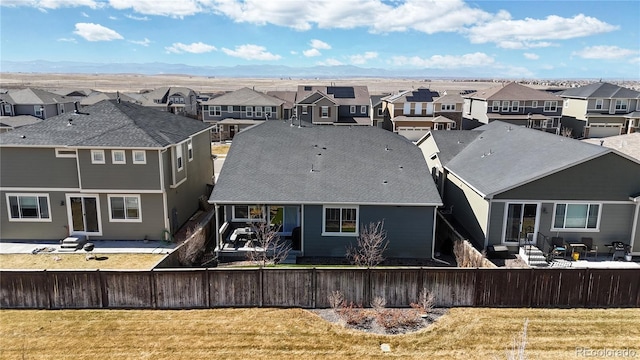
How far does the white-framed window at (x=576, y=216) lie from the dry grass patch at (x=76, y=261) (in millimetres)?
17513

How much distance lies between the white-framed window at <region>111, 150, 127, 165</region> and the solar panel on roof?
46.5 meters

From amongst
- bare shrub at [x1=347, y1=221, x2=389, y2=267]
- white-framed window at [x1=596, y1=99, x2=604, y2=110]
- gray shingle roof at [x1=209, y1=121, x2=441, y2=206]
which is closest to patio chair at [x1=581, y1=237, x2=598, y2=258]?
gray shingle roof at [x1=209, y1=121, x2=441, y2=206]

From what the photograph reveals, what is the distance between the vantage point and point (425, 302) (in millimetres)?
13281

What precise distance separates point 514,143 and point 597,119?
36.9 metres

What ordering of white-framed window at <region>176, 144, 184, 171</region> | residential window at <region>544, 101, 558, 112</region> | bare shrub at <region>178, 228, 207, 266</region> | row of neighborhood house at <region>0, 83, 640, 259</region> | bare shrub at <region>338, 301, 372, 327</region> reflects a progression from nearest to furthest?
bare shrub at <region>338, 301, 372, 327</region> < bare shrub at <region>178, 228, 207, 266</region> < row of neighborhood house at <region>0, 83, 640, 259</region> < white-framed window at <region>176, 144, 184, 171</region> < residential window at <region>544, 101, 558, 112</region>

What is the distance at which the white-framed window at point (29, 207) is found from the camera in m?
20.3

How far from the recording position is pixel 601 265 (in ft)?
58.1

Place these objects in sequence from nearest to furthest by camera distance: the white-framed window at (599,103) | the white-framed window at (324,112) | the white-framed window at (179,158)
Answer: the white-framed window at (179,158), the white-framed window at (599,103), the white-framed window at (324,112)

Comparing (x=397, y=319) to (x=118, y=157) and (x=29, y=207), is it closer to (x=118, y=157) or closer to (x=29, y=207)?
(x=118, y=157)

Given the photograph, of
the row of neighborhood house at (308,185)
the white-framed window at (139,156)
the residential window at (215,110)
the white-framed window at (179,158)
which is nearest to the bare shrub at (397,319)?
the row of neighborhood house at (308,185)

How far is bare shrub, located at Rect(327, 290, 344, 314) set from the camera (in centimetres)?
1345

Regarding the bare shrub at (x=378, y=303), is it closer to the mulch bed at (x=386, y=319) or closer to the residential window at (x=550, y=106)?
the mulch bed at (x=386, y=319)

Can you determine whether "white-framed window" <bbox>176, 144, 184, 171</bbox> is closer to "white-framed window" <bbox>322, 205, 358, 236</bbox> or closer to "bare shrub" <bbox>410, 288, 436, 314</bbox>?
"white-framed window" <bbox>322, 205, 358, 236</bbox>

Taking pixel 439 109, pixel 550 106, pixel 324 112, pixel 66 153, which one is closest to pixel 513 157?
pixel 66 153
